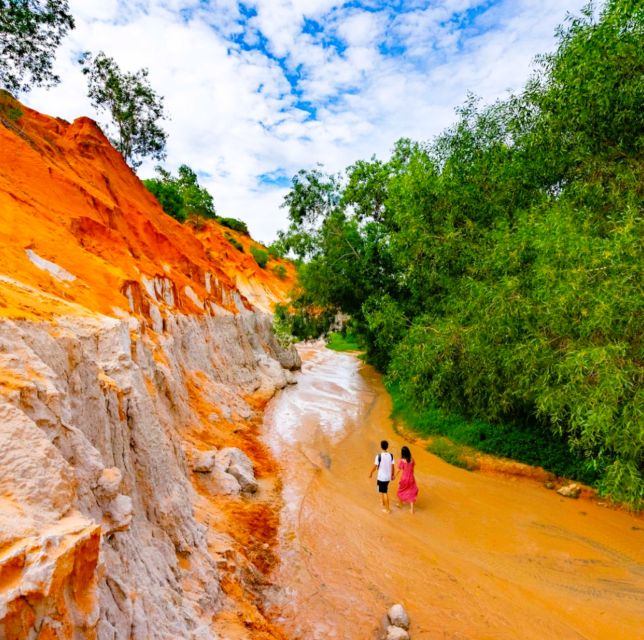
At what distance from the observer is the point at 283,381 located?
2406cm

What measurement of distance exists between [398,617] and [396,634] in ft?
1.05

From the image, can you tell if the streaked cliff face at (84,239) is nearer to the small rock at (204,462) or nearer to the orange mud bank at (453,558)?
the small rock at (204,462)

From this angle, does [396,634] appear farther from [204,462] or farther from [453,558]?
[204,462]

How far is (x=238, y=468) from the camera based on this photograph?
10.3 m

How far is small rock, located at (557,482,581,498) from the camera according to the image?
36.5 feet

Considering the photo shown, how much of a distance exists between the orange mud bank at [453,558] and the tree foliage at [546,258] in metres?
1.78

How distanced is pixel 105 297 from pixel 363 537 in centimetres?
893

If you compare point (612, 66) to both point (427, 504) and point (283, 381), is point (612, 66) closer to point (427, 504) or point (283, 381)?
point (427, 504)

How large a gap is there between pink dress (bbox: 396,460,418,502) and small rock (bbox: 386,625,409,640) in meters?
4.13

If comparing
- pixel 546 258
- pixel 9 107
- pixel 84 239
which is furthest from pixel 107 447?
pixel 9 107

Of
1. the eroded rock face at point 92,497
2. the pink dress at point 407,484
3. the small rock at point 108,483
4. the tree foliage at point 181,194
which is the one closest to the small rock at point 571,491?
the pink dress at point 407,484

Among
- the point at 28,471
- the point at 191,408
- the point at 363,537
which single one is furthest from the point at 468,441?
the point at 28,471

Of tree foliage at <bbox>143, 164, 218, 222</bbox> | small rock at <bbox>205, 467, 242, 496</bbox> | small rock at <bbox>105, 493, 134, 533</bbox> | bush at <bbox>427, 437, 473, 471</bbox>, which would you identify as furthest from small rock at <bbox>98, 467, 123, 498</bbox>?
tree foliage at <bbox>143, 164, 218, 222</bbox>

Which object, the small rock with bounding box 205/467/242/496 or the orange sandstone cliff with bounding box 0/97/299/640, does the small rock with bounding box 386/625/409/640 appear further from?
the small rock with bounding box 205/467/242/496
